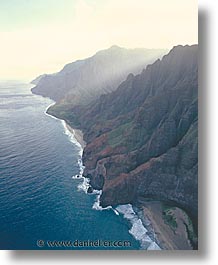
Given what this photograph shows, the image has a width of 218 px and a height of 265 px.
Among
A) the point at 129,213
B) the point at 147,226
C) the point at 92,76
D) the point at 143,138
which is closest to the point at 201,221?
the point at 147,226

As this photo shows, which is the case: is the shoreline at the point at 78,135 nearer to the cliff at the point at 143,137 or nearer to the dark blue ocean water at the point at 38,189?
the cliff at the point at 143,137

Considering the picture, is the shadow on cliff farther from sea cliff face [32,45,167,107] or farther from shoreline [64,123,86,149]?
shoreline [64,123,86,149]

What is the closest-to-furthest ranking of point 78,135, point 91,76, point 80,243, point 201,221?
point 201,221 → point 80,243 → point 91,76 → point 78,135

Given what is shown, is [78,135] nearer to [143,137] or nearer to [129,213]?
[143,137]

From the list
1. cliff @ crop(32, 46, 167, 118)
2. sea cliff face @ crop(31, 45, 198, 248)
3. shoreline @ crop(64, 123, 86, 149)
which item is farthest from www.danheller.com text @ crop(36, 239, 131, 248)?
cliff @ crop(32, 46, 167, 118)

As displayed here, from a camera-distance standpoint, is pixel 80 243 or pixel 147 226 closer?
pixel 80 243

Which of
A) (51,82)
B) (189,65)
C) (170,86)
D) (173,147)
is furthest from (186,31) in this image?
(51,82)

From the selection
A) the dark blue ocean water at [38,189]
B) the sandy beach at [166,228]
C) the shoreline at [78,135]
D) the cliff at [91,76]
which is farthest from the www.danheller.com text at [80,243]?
the cliff at [91,76]
